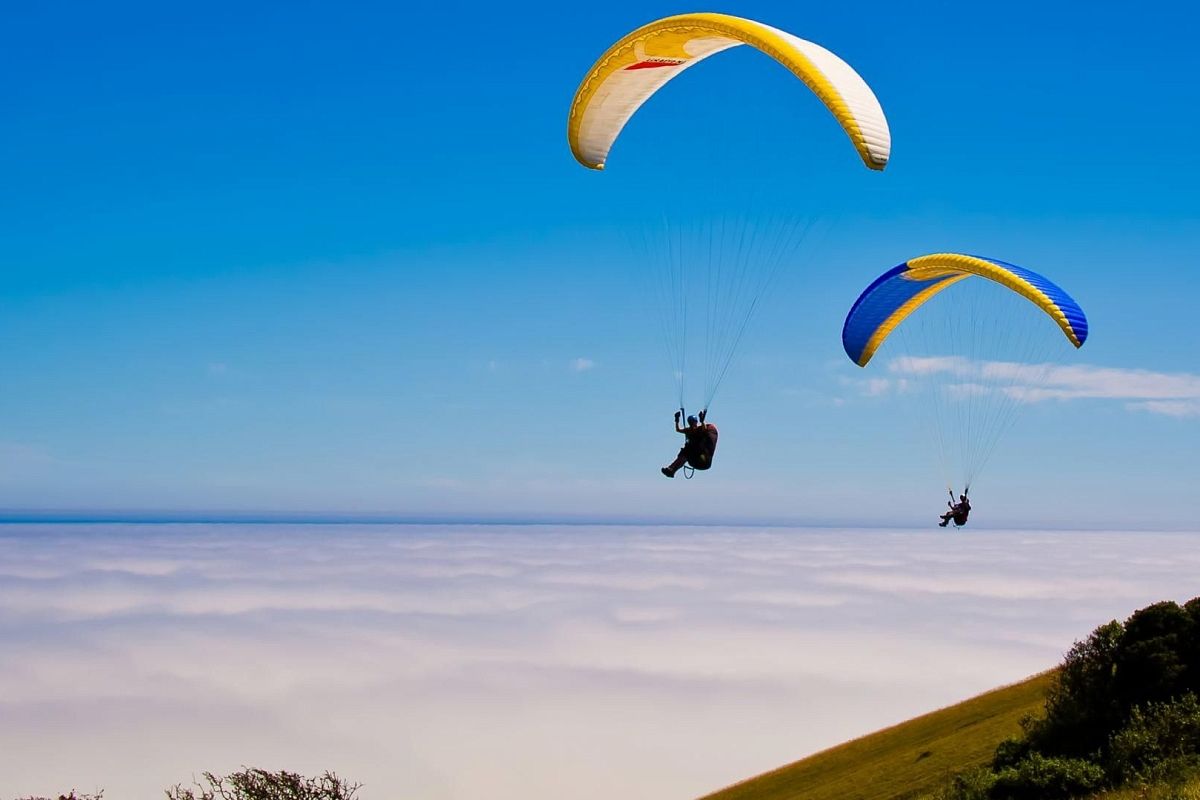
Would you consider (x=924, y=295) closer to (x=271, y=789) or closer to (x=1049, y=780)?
(x=1049, y=780)

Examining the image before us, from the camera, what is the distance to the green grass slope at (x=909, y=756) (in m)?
42.1

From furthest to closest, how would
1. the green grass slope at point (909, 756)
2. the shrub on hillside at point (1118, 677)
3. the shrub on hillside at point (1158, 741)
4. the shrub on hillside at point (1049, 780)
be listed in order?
the green grass slope at point (909, 756), the shrub on hillside at point (1118, 677), the shrub on hillside at point (1049, 780), the shrub on hillside at point (1158, 741)

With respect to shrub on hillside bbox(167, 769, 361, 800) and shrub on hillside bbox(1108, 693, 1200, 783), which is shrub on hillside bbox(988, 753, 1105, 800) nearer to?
shrub on hillside bbox(1108, 693, 1200, 783)

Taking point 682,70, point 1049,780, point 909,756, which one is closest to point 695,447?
point 682,70

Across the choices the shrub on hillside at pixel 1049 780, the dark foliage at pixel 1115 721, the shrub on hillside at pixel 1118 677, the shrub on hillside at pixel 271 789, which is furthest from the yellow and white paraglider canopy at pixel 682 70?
the shrub on hillside at pixel 1118 677

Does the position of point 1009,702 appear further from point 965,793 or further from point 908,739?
point 965,793

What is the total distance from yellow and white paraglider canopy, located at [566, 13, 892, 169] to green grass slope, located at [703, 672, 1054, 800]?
96.6 feet

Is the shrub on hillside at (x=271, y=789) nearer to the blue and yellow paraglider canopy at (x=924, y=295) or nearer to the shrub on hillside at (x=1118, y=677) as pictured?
the blue and yellow paraglider canopy at (x=924, y=295)

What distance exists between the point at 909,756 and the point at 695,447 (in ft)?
106

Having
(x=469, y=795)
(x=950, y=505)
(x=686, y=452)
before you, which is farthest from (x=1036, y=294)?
(x=469, y=795)

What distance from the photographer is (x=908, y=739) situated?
5081 cm

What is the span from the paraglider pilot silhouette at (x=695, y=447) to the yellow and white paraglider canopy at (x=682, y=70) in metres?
6.29

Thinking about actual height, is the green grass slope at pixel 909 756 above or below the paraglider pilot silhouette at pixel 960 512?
below

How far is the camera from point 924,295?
91.6ft
